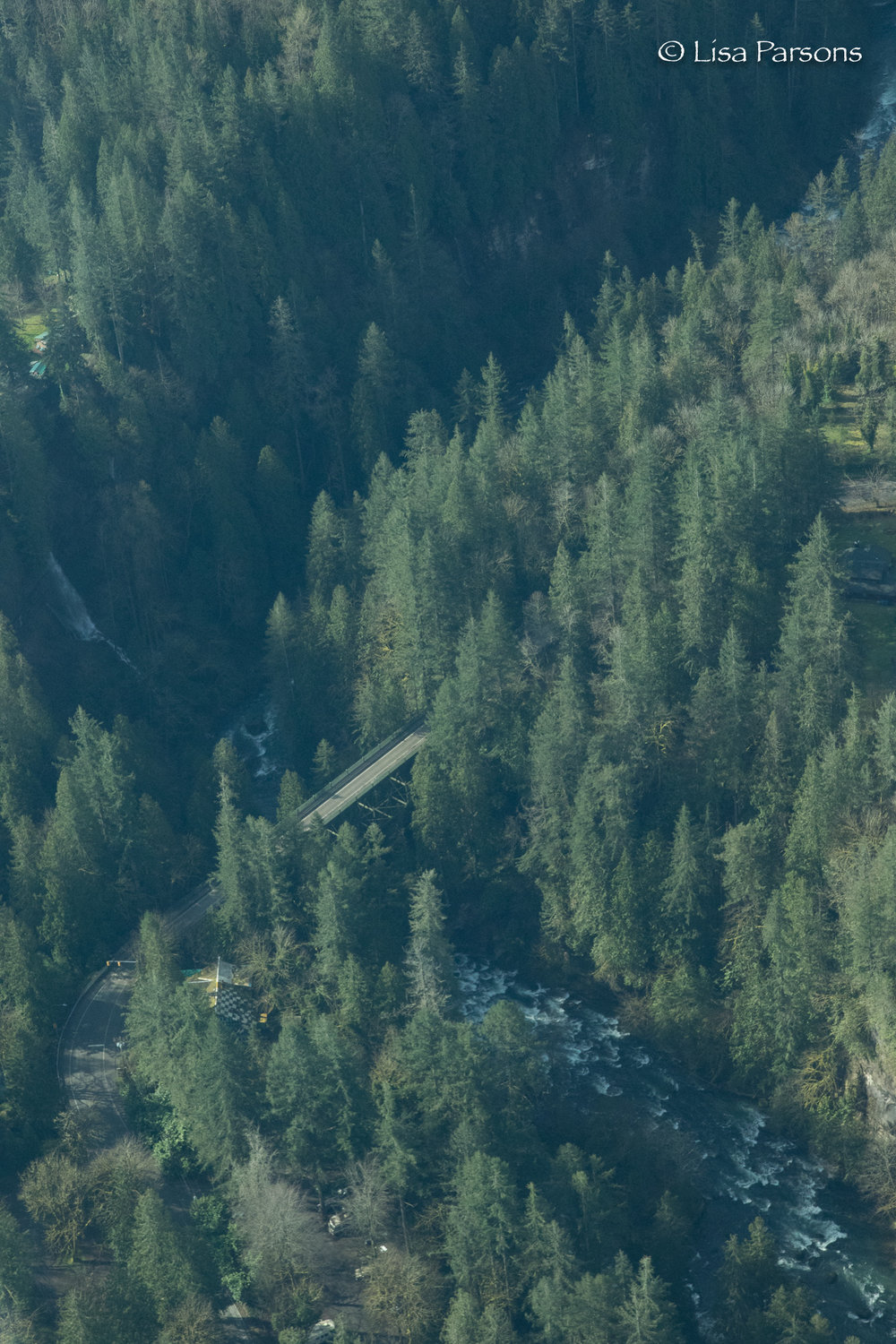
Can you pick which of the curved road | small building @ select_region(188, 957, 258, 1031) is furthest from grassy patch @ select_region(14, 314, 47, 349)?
small building @ select_region(188, 957, 258, 1031)

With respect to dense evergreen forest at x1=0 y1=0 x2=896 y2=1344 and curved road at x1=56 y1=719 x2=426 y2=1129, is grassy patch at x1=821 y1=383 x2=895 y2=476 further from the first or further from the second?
curved road at x1=56 y1=719 x2=426 y2=1129

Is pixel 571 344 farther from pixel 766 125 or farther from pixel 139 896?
pixel 139 896

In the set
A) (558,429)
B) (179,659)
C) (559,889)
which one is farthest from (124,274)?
(559,889)

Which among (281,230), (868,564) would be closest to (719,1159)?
(868,564)

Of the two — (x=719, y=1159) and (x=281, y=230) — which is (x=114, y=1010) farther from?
(x=281, y=230)

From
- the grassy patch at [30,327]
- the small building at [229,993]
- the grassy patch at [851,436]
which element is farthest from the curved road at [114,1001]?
the grassy patch at [30,327]
